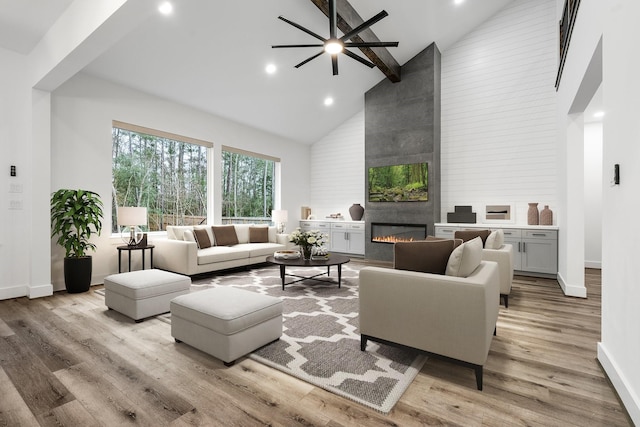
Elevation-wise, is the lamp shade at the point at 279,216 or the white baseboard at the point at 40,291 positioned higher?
the lamp shade at the point at 279,216

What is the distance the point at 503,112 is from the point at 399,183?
7.20ft

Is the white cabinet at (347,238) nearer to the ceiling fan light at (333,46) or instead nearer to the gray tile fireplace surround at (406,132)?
the gray tile fireplace surround at (406,132)

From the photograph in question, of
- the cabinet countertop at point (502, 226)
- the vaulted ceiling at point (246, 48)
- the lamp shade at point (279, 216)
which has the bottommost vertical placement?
the cabinet countertop at point (502, 226)

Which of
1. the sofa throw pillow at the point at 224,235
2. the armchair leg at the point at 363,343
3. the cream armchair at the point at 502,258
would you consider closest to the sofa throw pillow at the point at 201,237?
the sofa throw pillow at the point at 224,235

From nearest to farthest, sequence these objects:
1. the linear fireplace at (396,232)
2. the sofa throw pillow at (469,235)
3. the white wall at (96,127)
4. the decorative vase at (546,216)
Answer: the sofa throw pillow at (469,235), the white wall at (96,127), the decorative vase at (546,216), the linear fireplace at (396,232)

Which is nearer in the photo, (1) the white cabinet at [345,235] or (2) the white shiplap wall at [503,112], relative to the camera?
(2) the white shiplap wall at [503,112]

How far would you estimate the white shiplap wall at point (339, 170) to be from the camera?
7.44 meters

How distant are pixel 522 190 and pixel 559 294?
2.12m

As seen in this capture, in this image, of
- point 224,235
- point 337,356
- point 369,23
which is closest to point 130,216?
point 224,235

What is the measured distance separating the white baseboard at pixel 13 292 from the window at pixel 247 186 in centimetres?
320

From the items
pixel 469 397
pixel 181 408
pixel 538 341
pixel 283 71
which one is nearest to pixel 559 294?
pixel 538 341

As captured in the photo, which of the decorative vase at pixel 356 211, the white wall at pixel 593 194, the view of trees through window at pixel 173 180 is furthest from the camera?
the decorative vase at pixel 356 211

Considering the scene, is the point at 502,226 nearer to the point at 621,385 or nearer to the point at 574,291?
the point at 574,291

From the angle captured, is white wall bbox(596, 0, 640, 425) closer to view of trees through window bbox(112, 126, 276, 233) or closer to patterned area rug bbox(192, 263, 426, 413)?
patterned area rug bbox(192, 263, 426, 413)
